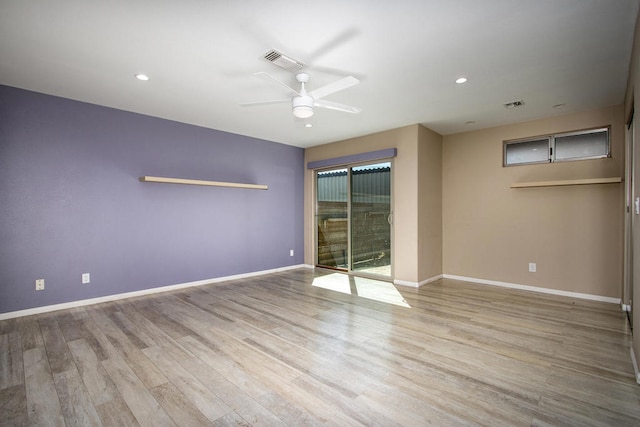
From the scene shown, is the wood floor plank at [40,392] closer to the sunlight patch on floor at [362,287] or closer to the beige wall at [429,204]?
the sunlight patch on floor at [362,287]

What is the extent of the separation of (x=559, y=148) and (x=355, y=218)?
10.6ft

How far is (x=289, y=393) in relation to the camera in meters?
1.92

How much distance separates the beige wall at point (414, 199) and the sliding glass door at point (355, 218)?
0.77 feet

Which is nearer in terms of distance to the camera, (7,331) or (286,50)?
(286,50)

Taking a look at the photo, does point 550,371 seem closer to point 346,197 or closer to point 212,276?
point 346,197

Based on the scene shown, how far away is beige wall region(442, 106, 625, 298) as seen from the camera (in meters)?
3.85

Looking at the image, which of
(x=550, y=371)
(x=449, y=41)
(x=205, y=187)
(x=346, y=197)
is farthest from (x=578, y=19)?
(x=205, y=187)

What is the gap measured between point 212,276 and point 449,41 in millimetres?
4494

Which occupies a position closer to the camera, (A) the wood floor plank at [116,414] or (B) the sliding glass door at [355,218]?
(A) the wood floor plank at [116,414]

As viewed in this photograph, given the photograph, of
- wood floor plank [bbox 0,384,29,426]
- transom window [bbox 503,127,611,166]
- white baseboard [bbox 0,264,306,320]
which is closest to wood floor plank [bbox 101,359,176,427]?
wood floor plank [bbox 0,384,29,426]

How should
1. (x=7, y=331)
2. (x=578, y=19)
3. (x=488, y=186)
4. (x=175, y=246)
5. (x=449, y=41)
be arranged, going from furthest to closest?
1. (x=488, y=186)
2. (x=175, y=246)
3. (x=7, y=331)
4. (x=449, y=41)
5. (x=578, y=19)

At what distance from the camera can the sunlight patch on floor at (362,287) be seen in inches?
159

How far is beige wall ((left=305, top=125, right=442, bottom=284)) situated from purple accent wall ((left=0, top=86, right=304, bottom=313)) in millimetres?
2403

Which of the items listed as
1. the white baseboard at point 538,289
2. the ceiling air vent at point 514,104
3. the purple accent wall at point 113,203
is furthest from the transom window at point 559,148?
the purple accent wall at point 113,203
